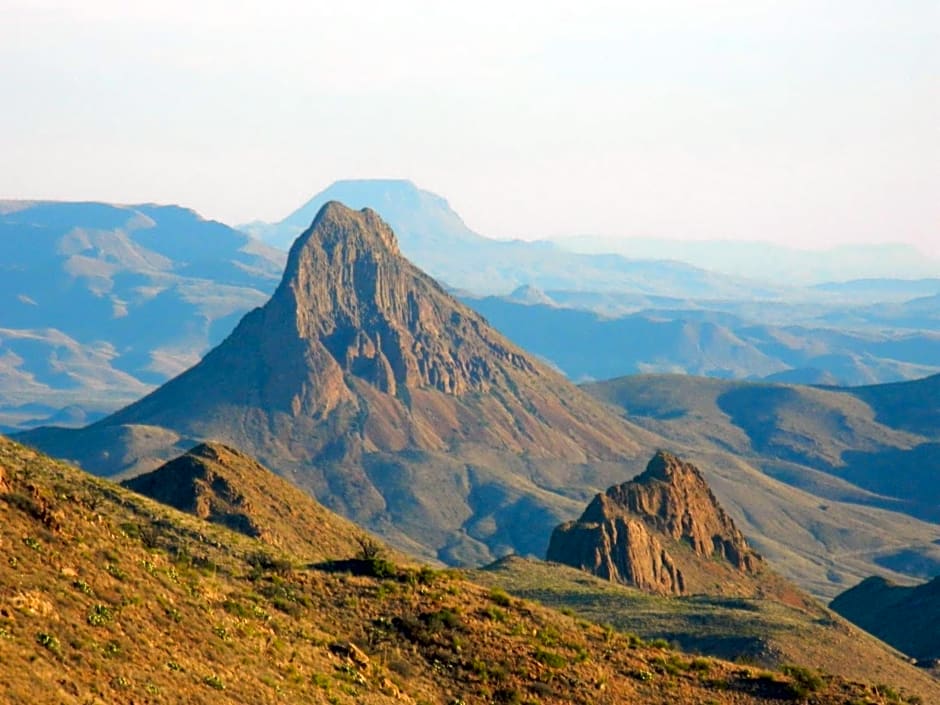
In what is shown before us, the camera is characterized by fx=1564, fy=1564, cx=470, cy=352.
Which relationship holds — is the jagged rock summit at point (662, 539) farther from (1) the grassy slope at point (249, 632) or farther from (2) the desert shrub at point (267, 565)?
(2) the desert shrub at point (267, 565)

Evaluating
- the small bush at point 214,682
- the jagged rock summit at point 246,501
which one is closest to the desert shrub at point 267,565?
the small bush at point 214,682

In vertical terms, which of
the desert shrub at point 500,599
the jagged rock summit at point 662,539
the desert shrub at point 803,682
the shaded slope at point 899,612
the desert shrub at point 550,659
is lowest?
the shaded slope at point 899,612

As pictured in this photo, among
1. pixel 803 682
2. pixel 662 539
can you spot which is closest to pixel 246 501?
pixel 803 682

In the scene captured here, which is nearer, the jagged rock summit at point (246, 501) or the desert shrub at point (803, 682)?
the desert shrub at point (803, 682)

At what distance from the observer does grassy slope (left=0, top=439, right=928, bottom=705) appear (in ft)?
120

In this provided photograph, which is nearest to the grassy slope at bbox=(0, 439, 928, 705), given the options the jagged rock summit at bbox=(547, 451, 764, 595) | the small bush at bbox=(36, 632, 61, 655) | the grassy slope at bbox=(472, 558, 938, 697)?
the small bush at bbox=(36, 632, 61, 655)

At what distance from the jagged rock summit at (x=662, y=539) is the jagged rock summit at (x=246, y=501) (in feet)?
128

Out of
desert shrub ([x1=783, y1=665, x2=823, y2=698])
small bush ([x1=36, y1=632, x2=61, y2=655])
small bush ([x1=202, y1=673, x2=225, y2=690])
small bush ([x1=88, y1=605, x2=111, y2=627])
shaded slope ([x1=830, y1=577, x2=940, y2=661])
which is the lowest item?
shaded slope ([x1=830, y1=577, x2=940, y2=661])

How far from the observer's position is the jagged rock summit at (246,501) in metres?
85.8

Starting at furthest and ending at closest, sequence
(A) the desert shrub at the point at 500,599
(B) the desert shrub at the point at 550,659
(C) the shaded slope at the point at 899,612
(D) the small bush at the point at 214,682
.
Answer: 1. (C) the shaded slope at the point at 899,612
2. (A) the desert shrub at the point at 500,599
3. (B) the desert shrub at the point at 550,659
4. (D) the small bush at the point at 214,682

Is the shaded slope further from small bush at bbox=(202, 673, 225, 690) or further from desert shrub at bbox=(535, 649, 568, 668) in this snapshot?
small bush at bbox=(202, 673, 225, 690)

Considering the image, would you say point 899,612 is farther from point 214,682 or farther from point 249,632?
point 214,682

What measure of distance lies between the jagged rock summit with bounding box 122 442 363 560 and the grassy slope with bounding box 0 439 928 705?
21148 millimetres

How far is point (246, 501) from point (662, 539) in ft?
190
